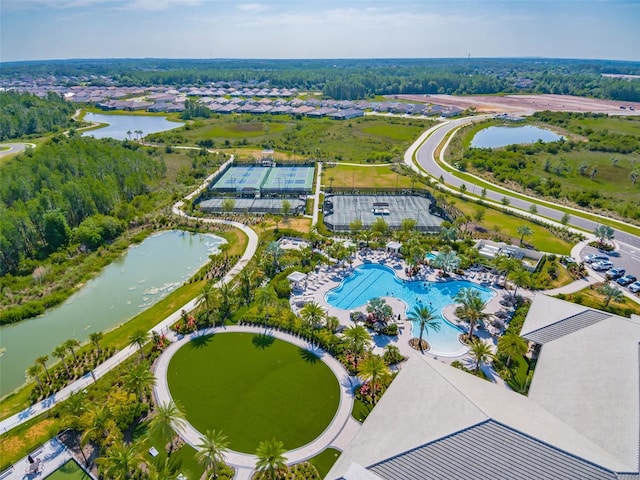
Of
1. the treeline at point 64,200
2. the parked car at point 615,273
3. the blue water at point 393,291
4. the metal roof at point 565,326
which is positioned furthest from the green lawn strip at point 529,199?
the treeline at point 64,200

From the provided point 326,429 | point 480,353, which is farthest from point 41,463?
point 480,353

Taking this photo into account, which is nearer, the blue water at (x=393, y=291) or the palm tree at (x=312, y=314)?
the palm tree at (x=312, y=314)

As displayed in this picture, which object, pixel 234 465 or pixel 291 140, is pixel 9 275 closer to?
pixel 234 465

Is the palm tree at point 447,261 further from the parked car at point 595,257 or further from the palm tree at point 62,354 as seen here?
the palm tree at point 62,354

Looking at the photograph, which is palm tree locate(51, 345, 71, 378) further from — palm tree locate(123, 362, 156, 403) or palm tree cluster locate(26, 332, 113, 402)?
palm tree locate(123, 362, 156, 403)

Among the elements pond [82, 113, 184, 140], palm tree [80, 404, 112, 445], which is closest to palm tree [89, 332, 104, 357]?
palm tree [80, 404, 112, 445]

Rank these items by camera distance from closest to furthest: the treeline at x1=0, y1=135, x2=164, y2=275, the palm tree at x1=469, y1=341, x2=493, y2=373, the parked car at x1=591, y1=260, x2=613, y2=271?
the palm tree at x1=469, y1=341, x2=493, y2=373, the parked car at x1=591, y1=260, x2=613, y2=271, the treeline at x1=0, y1=135, x2=164, y2=275
